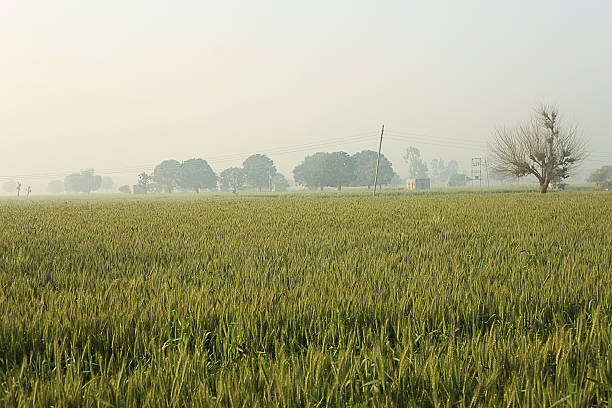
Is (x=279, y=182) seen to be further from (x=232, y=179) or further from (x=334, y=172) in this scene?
(x=334, y=172)

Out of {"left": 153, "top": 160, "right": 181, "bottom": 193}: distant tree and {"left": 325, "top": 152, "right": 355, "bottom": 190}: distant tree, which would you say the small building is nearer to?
{"left": 325, "top": 152, "right": 355, "bottom": 190}: distant tree

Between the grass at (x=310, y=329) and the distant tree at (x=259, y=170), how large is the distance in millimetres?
145409

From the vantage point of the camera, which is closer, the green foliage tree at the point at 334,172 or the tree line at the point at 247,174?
the green foliage tree at the point at 334,172

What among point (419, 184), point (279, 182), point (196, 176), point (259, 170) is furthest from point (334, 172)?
point (196, 176)

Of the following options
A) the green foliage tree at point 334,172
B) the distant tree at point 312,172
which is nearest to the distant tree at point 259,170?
the distant tree at point 312,172

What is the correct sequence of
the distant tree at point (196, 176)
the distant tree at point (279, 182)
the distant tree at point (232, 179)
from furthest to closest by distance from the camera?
the distant tree at point (279, 182)
the distant tree at point (232, 179)
the distant tree at point (196, 176)

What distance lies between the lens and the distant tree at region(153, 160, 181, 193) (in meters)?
158

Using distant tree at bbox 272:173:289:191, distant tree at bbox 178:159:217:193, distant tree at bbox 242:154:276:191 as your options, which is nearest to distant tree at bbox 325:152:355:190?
distant tree at bbox 242:154:276:191

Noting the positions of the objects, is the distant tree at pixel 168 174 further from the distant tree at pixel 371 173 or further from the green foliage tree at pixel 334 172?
the distant tree at pixel 371 173

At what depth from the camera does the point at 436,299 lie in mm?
3518

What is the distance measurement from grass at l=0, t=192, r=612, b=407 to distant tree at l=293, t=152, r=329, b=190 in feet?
369

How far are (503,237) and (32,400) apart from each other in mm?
8654

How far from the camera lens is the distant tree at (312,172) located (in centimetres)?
11931

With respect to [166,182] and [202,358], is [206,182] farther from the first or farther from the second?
[202,358]
